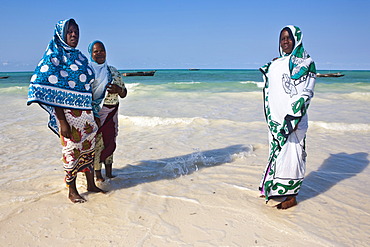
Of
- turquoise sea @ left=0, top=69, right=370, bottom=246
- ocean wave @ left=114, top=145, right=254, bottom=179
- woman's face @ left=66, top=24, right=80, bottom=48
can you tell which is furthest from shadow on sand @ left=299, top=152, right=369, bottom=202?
woman's face @ left=66, top=24, right=80, bottom=48

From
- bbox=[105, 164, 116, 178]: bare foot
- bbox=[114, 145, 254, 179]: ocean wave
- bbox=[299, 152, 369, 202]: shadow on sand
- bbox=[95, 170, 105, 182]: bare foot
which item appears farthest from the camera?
bbox=[114, 145, 254, 179]: ocean wave

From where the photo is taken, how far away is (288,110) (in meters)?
2.56

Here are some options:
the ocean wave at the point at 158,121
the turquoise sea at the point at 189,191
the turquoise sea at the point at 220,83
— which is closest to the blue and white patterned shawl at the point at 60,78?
the turquoise sea at the point at 189,191

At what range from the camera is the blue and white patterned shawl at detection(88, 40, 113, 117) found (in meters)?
2.95

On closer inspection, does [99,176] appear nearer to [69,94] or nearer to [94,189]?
[94,189]

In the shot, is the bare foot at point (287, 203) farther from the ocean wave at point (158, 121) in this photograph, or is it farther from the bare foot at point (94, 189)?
the ocean wave at point (158, 121)

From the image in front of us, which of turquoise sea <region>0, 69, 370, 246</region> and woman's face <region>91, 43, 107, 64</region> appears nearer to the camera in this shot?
turquoise sea <region>0, 69, 370, 246</region>

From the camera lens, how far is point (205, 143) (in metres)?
5.36

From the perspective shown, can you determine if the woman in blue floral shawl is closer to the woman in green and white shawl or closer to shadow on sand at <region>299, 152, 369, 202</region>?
the woman in green and white shawl

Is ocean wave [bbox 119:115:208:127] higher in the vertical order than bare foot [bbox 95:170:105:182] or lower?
lower

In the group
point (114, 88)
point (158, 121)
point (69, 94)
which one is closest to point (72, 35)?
point (69, 94)

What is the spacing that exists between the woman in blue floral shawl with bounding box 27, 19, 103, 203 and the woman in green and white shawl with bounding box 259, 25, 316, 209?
1.75 m

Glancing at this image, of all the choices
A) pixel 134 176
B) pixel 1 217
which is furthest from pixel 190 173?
pixel 1 217

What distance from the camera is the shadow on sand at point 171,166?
3.58 metres
